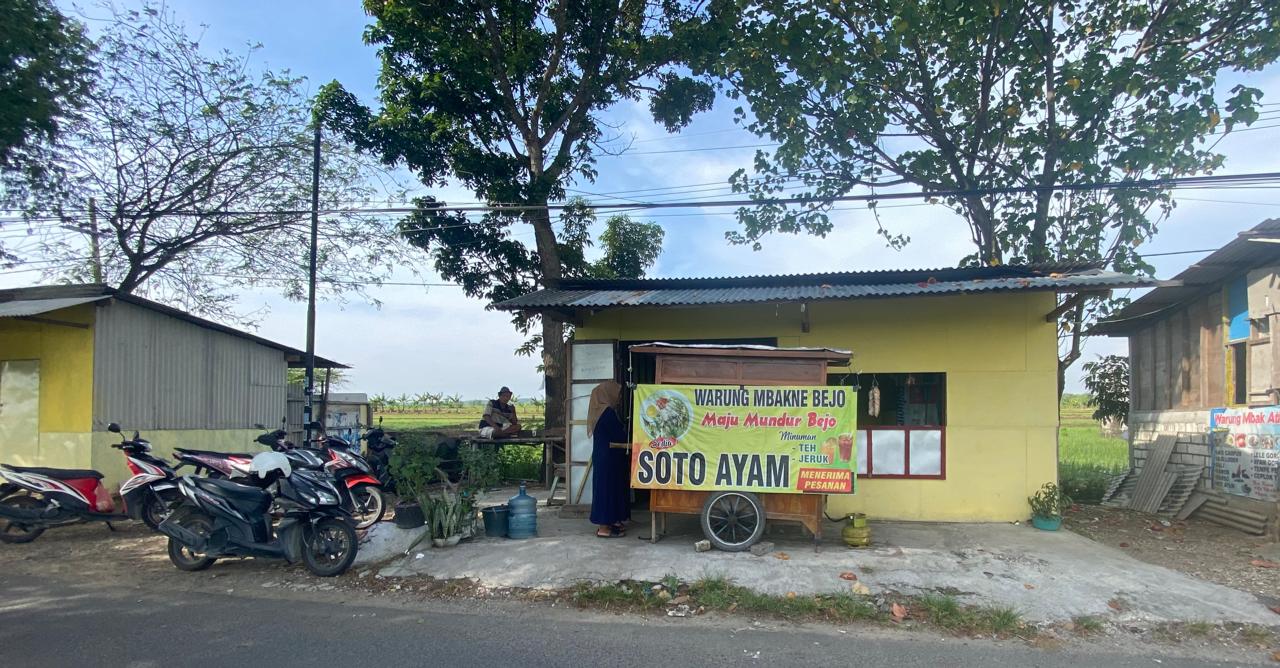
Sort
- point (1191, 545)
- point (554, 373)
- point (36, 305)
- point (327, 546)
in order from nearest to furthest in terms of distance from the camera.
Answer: point (327, 546), point (1191, 545), point (36, 305), point (554, 373)

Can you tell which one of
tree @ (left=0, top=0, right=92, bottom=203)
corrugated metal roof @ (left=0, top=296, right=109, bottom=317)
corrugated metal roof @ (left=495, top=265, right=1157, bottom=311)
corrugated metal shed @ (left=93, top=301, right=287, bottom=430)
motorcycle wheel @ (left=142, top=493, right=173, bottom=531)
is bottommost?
motorcycle wheel @ (left=142, top=493, right=173, bottom=531)

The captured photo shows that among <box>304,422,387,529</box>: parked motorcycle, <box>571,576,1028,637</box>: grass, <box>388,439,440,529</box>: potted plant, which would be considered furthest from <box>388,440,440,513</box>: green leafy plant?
<box>571,576,1028,637</box>: grass

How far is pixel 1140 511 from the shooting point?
11.3 metres

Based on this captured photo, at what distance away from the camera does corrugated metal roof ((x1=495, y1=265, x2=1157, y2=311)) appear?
26.5 feet

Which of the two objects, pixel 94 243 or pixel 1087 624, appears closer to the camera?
pixel 1087 624

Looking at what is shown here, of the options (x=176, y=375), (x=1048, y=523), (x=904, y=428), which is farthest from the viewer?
(x=176, y=375)

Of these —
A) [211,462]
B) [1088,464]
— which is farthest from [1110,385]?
[211,462]

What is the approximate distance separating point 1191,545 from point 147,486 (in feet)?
39.6

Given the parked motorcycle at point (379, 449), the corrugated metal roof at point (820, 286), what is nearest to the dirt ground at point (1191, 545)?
the corrugated metal roof at point (820, 286)

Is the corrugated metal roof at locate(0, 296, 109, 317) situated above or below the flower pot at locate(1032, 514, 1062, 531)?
above

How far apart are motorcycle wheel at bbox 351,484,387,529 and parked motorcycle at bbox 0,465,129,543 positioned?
2464mm

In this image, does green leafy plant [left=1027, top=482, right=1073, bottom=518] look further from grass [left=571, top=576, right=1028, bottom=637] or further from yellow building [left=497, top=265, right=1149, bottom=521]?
grass [left=571, top=576, right=1028, bottom=637]

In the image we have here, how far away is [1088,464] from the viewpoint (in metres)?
17.4

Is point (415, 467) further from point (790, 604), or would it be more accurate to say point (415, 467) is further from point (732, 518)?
point (790, 604)
